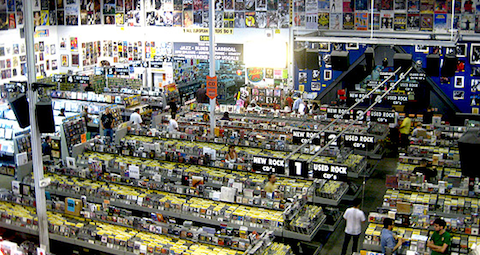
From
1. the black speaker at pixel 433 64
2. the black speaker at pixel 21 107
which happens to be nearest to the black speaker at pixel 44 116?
the black speaker at pixel 21 107

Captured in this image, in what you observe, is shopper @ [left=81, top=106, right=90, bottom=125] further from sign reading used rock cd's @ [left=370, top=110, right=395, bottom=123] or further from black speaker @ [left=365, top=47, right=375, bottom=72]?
sign reading used rock cd's @ [left=370, top=110, right=395, bottom=123]

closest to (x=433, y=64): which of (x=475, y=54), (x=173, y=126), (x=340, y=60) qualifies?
(x=340, y=60)

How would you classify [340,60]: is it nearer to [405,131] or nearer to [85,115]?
[405,131]

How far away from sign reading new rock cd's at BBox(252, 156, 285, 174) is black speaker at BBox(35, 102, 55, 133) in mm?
3581

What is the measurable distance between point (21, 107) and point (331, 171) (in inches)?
216

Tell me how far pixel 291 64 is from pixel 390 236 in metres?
13.0

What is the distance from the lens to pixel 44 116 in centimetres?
932

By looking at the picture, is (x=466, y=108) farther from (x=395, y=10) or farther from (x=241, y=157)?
(x=241, y=157)

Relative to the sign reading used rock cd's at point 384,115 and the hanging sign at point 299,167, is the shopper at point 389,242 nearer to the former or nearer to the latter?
the hanging sign at point 299,167

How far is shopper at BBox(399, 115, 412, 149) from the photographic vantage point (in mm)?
16672

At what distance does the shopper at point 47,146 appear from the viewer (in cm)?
1498

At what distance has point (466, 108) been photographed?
20.0 metres

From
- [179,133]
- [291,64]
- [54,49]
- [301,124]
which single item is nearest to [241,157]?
[179,133]

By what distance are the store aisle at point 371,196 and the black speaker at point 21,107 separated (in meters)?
6.11
